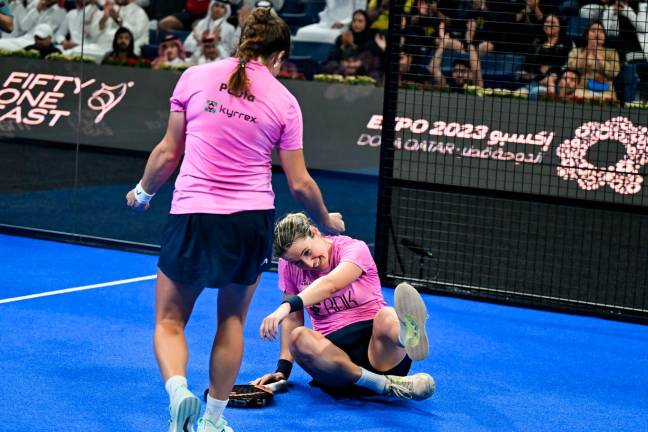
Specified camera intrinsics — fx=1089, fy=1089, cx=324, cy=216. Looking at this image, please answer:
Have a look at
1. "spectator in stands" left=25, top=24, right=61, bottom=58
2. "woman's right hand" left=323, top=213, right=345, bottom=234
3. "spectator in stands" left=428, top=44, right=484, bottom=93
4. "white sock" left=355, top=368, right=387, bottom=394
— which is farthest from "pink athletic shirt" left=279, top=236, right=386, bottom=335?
"spectator in stands" left=25, top=24, right=61, bottom=58

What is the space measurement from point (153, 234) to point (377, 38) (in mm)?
2392

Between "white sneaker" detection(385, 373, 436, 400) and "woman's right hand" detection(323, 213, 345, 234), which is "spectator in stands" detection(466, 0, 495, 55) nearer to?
"white sneaker" detection(385, 373, 436, 400)

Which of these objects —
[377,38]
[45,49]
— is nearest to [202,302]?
[377,38]

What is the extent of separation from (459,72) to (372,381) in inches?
144

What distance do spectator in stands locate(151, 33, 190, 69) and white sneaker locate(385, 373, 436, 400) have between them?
4258mm

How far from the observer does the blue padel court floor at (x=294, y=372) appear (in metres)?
4.84

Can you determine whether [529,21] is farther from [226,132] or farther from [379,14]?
[226,132]

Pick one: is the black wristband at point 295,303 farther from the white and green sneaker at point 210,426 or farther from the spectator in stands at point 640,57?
the spectator in stands at point 640,57

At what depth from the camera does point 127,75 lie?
8633 millimetres

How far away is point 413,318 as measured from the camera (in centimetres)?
470

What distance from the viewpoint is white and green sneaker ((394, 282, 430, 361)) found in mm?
4680

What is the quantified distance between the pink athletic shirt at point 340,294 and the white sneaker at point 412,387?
329mm

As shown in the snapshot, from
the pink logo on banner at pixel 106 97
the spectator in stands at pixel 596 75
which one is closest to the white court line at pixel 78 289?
the pink logo on banner at pixel 106 97

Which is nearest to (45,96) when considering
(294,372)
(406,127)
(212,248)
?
(406,127)
